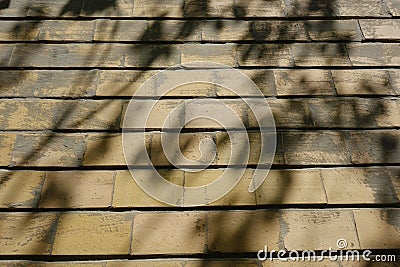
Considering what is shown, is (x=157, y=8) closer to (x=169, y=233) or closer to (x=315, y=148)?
(x=315, y=148)

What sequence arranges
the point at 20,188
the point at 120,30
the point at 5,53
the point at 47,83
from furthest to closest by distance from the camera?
the point at 120,30 < the point at 5,53 < the point at 47,83 < the point at 20,188

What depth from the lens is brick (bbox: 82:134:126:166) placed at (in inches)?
76.0

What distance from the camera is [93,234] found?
174cm

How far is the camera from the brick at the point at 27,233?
170cm

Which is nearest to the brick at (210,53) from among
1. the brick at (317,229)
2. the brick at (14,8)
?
the brick at (317,229)

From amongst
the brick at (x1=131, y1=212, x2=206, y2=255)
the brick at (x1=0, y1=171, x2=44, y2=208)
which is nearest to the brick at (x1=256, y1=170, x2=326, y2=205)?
the brick at (x1=131, y1=212, x2=206, y2=255)

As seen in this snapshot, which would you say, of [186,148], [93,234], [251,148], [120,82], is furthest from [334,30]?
[93,234]

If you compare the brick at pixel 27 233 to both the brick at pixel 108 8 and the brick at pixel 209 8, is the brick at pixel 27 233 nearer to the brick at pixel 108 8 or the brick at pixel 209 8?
the brick at pixel 108 8

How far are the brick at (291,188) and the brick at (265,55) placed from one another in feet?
2.27

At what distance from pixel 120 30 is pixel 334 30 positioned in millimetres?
1308

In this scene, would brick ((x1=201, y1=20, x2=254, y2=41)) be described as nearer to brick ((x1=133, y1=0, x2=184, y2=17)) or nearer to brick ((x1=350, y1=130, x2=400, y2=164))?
brick ((x1=133, y1=0, x2=184, y2=17))

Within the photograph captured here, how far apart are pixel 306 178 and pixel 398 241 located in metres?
0.47

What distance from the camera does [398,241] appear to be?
5.74 ft

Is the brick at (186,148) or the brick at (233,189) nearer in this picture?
the brick at (233,189)
